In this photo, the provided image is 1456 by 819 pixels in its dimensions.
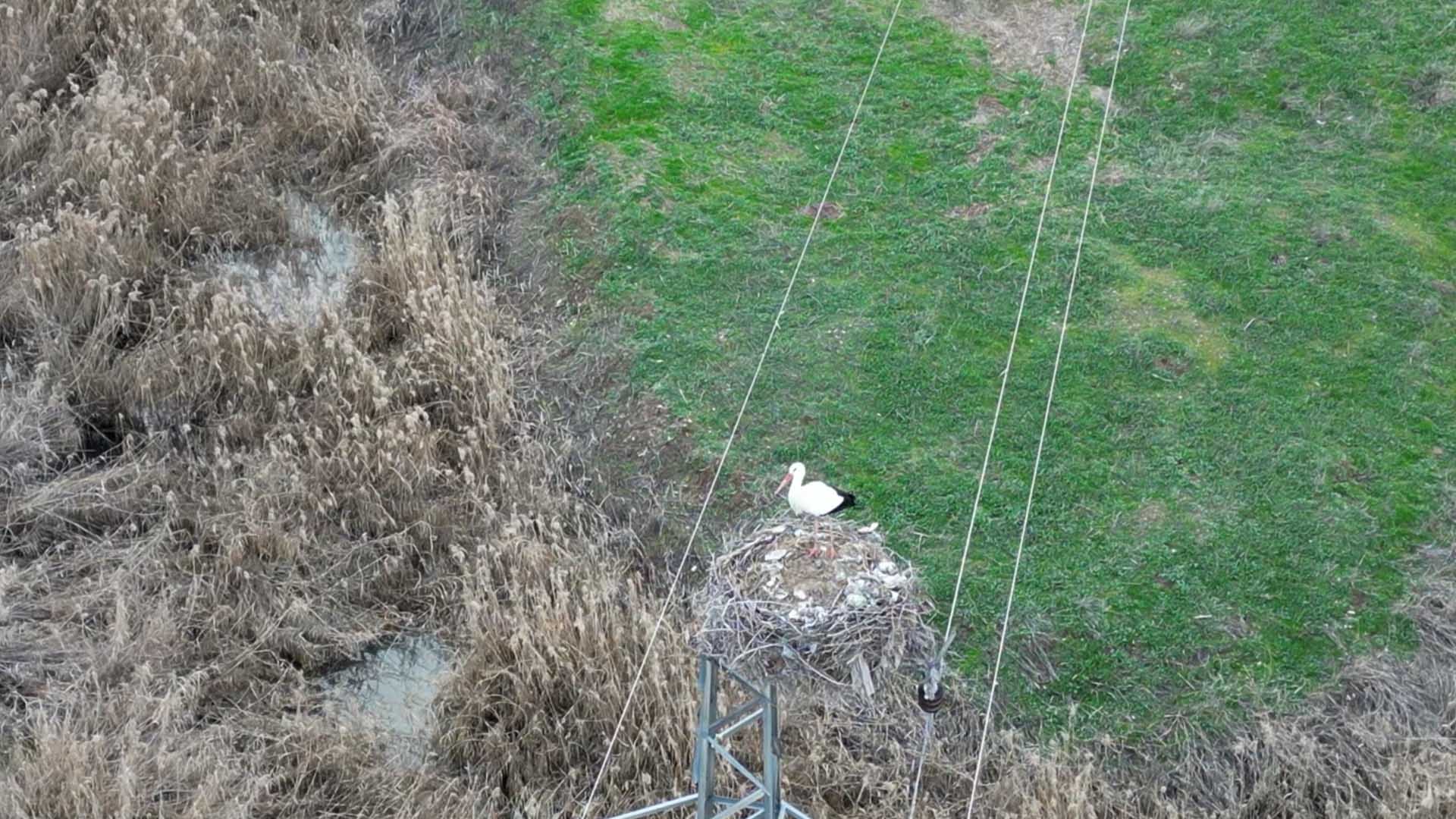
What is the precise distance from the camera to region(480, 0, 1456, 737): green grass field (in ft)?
25.0

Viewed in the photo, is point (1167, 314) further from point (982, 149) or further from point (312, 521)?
point (312, 521)

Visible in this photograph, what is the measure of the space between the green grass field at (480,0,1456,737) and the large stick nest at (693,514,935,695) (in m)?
1.54

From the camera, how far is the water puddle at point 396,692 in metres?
7.28

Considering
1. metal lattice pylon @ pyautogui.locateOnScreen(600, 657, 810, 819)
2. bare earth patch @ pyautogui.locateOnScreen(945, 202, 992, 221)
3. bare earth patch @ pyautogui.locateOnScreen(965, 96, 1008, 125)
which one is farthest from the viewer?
bare earth patch @ pyautogui.locateOnScreen(965, 96, 1008, 125)

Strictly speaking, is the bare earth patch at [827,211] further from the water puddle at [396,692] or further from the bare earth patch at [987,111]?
the water puddle at [396,692]

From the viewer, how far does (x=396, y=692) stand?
777 cm

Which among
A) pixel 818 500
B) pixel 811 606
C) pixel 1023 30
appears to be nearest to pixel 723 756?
pixel 811 606

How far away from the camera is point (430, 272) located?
9492 millimetres

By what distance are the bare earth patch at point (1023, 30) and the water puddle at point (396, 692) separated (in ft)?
21.5

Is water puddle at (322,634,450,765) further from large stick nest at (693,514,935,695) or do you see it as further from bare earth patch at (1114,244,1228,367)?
bare earth patch at (1114,244,1228,367)

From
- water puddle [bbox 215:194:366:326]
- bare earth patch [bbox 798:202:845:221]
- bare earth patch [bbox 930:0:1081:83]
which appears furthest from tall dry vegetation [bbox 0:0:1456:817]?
bare earth patch [bbox 930:0:1081:83]

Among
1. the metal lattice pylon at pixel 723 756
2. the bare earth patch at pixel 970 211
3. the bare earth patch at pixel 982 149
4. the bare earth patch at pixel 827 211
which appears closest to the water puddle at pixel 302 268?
the bare earth patch at pixel 827 211

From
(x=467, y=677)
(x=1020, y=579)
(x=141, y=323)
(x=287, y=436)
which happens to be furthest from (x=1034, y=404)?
(x=141, y=323)

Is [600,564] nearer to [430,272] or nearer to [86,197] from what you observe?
[430,272]
